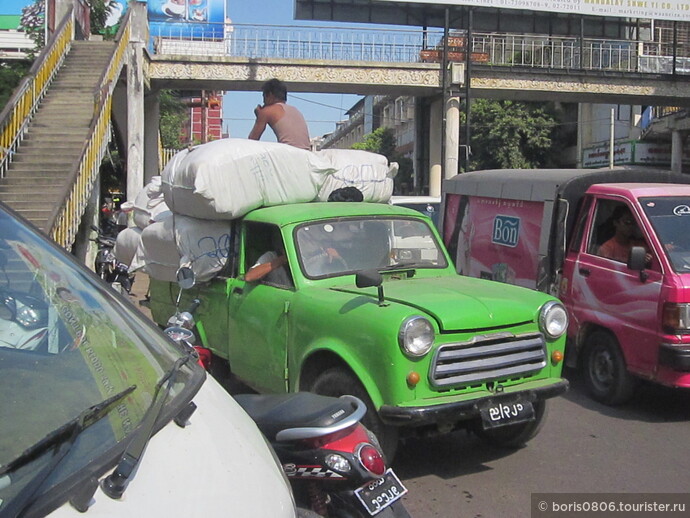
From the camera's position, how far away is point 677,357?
222 inches

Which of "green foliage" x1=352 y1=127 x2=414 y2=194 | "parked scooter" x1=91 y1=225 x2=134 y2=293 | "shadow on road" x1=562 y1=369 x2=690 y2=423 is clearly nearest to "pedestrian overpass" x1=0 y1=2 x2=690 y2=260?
"parked scooter" x1=91 y1=225 x2=134 y2=293

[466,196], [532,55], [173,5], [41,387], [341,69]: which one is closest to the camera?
[41,387]

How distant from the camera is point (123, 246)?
8.49m

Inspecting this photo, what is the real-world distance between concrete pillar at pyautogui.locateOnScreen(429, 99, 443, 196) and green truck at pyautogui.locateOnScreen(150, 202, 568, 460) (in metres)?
18.5

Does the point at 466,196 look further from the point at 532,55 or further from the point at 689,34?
the point at 689,34

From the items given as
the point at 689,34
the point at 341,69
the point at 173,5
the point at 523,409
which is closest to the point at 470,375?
the point at 523,409

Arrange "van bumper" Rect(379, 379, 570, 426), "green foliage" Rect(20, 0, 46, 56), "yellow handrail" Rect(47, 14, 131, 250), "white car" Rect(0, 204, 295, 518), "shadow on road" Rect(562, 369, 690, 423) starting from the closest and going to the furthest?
1. "white car" Rect(0, 204, 295, 518)
2. "van bumper" Rect(379, 379, 570, 426)
3. "shadow on road" Rect(562, 369, 690, 423)
4. "yellow handrail" Rect(47, 14, 131, 250)
5. "green foliage" Rect(20, 0, 46, 56)

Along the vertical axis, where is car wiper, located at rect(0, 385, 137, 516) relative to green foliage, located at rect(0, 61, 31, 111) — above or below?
below

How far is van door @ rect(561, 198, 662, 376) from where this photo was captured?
5969 mm

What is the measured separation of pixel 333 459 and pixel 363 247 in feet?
9.22

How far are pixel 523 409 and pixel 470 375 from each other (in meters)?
0.40

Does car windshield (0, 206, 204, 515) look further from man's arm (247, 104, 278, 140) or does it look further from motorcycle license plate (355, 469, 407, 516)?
man's arm (247, 104, 278, 140)

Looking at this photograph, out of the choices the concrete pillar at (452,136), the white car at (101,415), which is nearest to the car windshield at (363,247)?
the white car at (101,415)

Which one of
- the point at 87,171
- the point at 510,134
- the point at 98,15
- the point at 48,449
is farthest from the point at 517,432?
the point at 510,134
